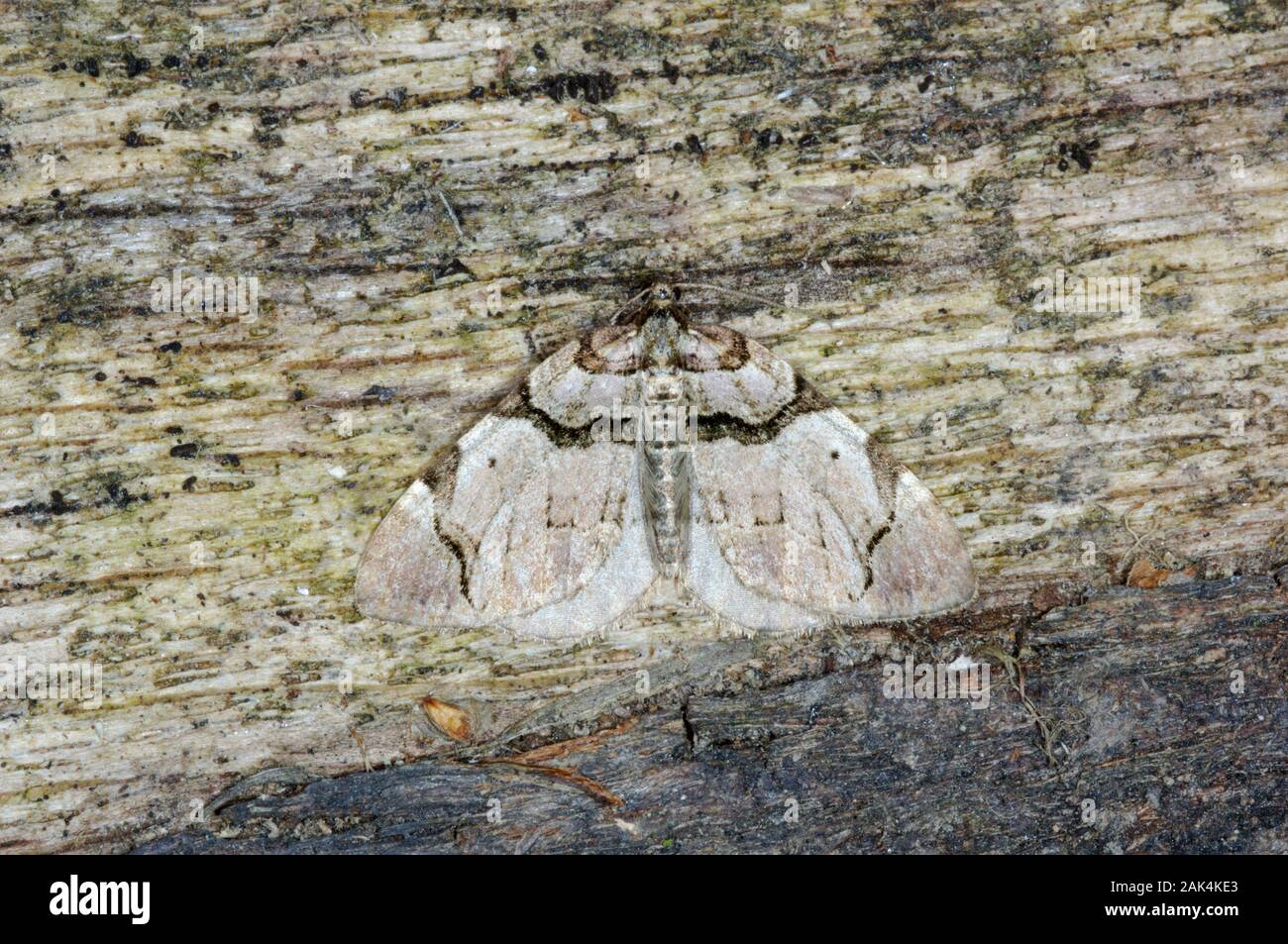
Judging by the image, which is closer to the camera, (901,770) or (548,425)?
(548,425)

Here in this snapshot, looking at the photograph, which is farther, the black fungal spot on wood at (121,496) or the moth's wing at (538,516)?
the black fungal spot on wood at (121,496)

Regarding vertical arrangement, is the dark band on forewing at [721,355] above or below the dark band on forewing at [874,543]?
above

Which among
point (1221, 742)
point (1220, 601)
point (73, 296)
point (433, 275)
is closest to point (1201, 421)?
point (1220, 601)

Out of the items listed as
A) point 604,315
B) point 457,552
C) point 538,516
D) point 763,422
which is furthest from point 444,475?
point 763,422

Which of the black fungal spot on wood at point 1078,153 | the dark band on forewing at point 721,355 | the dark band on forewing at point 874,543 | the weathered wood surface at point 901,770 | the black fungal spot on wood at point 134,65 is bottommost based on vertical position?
the weathered wood surface at point 901,770

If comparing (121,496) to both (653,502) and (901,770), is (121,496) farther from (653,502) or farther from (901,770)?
(901,770)

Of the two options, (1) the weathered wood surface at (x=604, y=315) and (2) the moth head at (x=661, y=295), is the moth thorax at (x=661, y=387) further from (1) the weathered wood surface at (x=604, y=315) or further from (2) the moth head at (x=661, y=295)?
(1) the weathered wood surface at (x=604, y=315)

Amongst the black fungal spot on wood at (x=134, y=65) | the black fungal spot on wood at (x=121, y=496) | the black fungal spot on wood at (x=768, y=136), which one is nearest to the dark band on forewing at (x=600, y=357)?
the black fungal spot on wood at (x=768, y=136)
